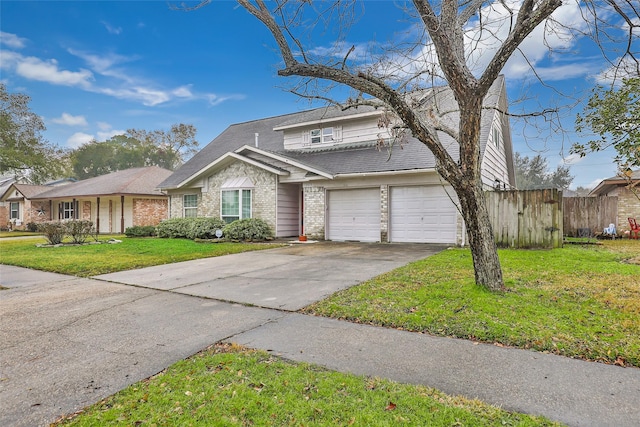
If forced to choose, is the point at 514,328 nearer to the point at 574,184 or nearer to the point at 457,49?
the point at 457,49

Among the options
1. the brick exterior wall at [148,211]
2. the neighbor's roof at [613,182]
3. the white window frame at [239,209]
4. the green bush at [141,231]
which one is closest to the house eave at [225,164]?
the white window frame at [239,209]

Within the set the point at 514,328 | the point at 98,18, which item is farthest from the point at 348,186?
the point at 98,18

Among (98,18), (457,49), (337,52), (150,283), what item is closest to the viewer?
(457,49)

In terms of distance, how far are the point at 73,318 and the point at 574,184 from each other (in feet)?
189

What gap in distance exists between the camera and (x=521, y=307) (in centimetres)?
436

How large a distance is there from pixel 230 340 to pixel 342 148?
13.2 metres

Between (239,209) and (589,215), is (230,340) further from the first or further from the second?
(589,215)

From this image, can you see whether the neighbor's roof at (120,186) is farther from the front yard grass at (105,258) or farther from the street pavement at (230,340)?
the street pavement at (230,340)

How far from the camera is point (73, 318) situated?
443 cm

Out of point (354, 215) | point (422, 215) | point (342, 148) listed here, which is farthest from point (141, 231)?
point (422, 215)

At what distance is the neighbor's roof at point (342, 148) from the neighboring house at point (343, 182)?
55mm

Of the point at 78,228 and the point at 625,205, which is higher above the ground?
the point at 625,205

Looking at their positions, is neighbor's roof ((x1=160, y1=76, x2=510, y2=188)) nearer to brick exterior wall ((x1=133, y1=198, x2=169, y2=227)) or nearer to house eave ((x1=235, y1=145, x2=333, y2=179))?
house eave ((x1=235, y1=145, x2=333, y2=179))

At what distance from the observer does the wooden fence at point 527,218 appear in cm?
1023
